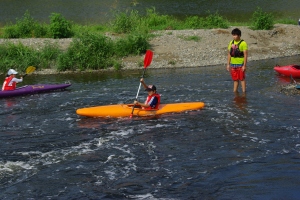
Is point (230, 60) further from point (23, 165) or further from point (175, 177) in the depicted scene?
point (23, 165)

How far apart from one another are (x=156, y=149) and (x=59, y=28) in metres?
13.4

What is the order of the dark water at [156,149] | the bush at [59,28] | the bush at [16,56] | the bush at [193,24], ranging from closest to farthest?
1. the dark water at [156,149]
2. the bush at [16,56]
3. the bush at [59,28]
4. the bush at [193,24]

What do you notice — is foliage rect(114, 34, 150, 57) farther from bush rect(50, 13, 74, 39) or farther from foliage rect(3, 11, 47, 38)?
foliage rect(3, 11, 47, 38)

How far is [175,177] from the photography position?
28.5 feet

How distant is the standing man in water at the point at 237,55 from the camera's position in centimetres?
1300

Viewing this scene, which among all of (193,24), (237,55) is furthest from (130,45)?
(237,55)

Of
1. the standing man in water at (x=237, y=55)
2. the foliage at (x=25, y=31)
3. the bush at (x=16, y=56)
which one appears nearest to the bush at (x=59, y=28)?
the foliage at (x=25, y=31)

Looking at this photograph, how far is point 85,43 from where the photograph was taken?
19688 mm

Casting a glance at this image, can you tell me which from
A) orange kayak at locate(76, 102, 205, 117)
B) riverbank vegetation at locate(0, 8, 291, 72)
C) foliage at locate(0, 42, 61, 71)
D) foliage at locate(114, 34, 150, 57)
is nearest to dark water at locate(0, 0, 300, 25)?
riverbank vegetation at locate(0, 8, 291, 72)

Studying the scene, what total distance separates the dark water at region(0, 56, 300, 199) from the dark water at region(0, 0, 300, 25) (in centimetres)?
1715

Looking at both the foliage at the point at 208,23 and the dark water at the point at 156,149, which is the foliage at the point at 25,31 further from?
the dark water at the point at 156,149

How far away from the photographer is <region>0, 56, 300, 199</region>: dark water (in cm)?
830

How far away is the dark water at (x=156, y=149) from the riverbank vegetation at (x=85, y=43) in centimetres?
467

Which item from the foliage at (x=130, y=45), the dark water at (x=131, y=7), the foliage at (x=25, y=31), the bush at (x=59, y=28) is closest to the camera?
the foliage at (x=130, y=45)
